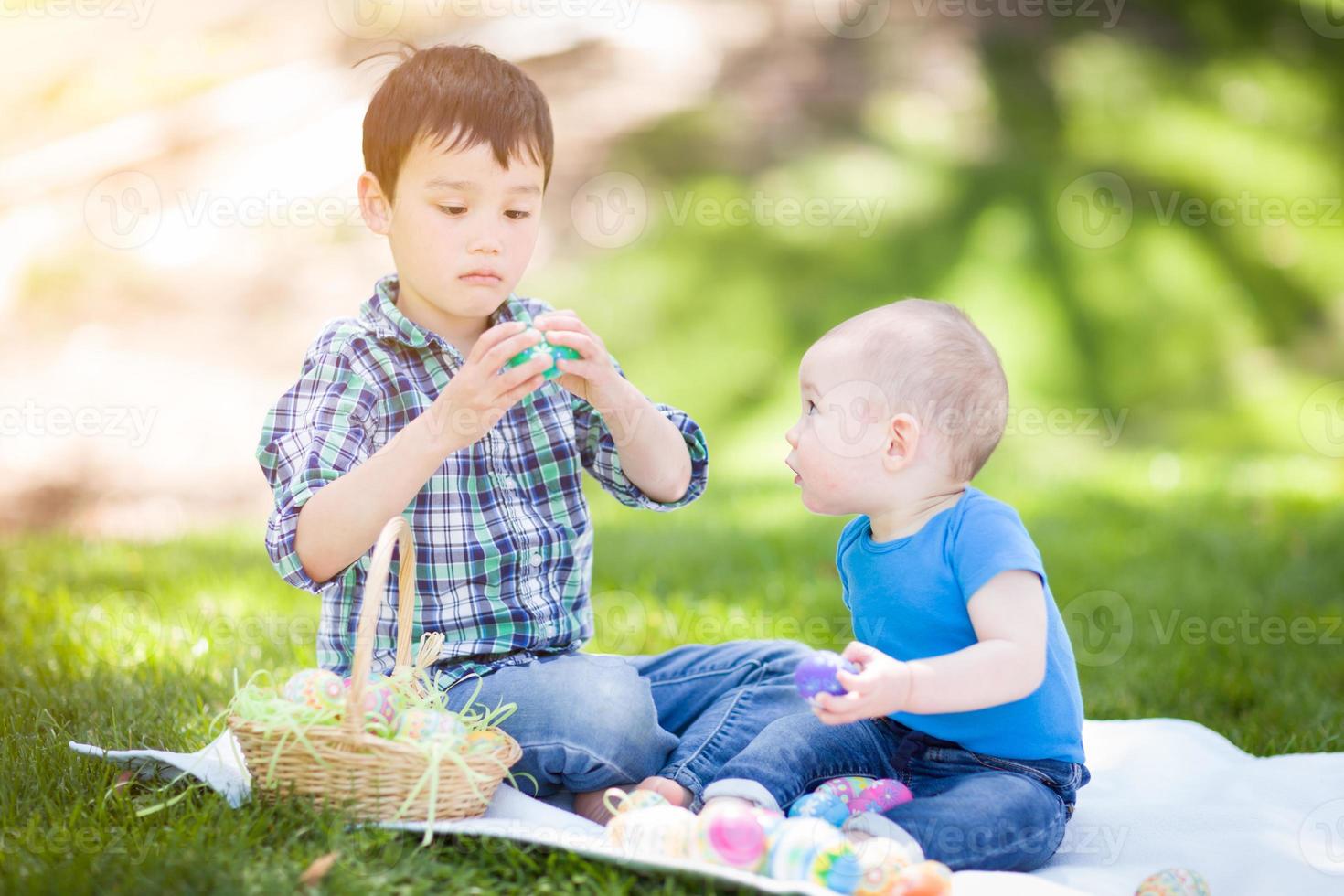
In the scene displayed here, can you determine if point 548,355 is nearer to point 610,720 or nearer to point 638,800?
point 610,720

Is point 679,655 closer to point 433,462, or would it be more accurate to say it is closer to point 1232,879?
point 433,462

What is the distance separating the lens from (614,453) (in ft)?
8.74

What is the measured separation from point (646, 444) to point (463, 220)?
573 millimetres

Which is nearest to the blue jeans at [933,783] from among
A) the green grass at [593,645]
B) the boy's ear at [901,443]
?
the green grass at [593,645]

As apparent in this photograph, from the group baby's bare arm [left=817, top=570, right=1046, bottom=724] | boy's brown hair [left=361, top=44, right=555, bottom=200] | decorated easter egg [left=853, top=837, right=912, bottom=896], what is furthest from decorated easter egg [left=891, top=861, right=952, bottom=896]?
boy's brown hair [left=361, top=44, right=555, bottom=200]

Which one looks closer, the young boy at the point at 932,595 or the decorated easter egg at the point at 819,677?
the decorated easter egg at the point at 819,677

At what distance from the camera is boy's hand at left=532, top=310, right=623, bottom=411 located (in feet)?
7.41

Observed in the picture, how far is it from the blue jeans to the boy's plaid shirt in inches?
21.3

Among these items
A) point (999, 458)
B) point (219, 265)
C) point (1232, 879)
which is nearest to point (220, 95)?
point (219, 265)

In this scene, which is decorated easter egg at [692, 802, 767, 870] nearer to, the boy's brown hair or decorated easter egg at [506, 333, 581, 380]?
decorated easter egg at [506, 333, 581, 380]

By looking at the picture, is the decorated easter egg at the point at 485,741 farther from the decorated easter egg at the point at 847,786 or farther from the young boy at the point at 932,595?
the decorated easter egg at the point at 847,786

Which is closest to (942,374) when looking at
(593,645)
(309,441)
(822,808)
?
(822,808)

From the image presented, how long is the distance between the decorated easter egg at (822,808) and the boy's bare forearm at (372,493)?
86 cm

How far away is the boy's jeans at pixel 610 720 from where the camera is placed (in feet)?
7.46
